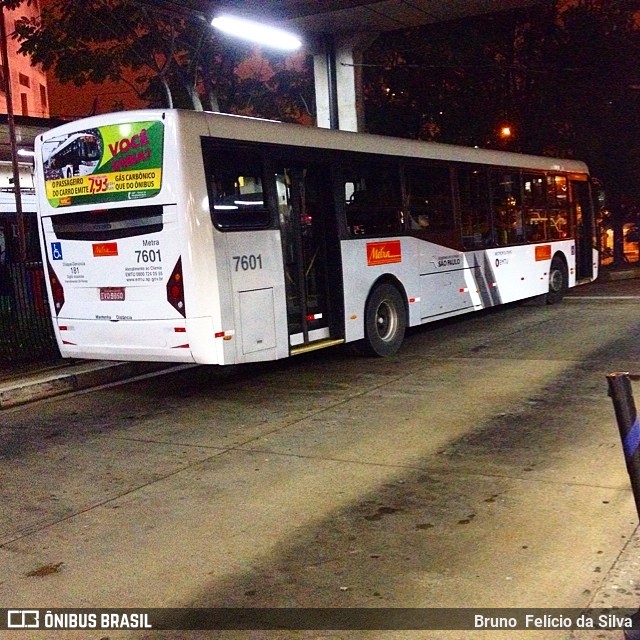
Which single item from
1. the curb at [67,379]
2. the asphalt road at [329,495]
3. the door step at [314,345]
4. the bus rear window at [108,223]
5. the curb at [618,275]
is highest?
the bus rear window at [108,223]

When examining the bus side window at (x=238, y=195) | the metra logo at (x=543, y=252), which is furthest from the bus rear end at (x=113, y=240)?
the metra logo at (x=543, y=252)

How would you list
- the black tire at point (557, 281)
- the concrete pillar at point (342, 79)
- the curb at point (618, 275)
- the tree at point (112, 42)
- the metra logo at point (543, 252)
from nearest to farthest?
1. the metra logo at point (543, 252)
2. the concrete pillar at point (342, 79)
3. the black tire at point (557, 281)
4. the tree at point (112, 42)
5. the curb at point (618, 275)

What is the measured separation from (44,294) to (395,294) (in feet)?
18.5

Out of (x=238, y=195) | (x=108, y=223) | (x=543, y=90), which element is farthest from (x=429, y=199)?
(x=543, y=90)

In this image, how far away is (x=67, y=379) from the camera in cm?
1052

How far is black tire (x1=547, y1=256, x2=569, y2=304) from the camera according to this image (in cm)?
1734

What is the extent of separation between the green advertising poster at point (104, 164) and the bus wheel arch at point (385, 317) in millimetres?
3883

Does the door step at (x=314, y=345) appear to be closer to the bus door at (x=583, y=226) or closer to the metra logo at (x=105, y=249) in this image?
the metra logo at (x=105, y=249)

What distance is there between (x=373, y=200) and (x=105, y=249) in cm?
408

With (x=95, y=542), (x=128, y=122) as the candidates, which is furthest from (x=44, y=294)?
(x=95, y=542)

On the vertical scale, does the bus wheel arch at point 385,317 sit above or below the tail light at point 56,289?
below

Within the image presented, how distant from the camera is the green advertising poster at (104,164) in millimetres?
8586

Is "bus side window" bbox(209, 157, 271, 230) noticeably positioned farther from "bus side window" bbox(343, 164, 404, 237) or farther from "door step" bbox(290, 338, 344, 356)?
"bus side window" bbox(343, 164, 404, 237)

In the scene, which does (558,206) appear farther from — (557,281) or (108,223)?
(108,223)
